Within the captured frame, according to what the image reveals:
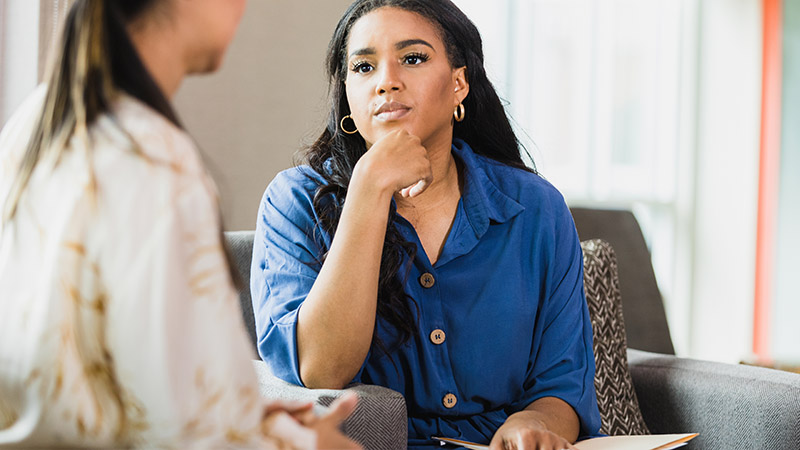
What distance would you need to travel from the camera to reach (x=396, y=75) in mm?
1463

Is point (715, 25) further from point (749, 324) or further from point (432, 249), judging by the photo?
point (432, 249)

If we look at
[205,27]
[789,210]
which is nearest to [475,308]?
[205,27]

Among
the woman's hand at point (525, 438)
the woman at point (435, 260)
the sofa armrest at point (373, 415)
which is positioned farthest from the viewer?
the woman at point (435, 260)

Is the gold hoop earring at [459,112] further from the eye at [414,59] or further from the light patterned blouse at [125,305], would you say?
the light patterned blouse at [125,305]

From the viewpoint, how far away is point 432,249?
59.7 inches

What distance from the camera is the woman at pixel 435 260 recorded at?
4.48ft

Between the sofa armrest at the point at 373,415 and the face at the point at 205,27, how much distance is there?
591mm

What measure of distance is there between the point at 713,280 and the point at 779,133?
0.91 m

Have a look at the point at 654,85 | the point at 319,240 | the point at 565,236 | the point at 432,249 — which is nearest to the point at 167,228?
the point at 319,240

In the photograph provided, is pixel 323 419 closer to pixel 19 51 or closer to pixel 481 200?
pixel 481 200

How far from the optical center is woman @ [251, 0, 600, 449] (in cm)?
136

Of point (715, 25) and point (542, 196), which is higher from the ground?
point (715, 25)

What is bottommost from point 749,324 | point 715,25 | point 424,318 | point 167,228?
point 749,324

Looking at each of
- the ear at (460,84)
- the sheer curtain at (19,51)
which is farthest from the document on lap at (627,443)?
the sheer curtain at (19,51)
